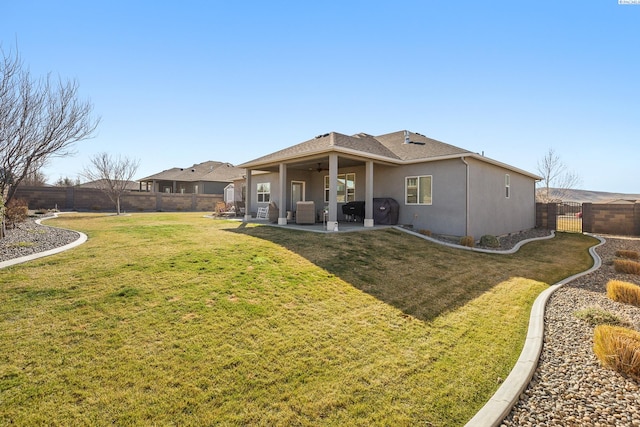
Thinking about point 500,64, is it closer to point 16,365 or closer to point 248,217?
point 248,217

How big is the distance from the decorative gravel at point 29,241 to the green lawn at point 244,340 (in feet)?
3.53

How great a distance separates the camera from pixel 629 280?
7.80m

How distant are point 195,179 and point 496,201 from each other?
3108 centimetres

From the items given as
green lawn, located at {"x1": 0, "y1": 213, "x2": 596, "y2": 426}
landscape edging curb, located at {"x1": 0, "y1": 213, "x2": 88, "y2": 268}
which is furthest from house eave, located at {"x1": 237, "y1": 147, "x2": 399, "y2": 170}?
landscape edging curb, located at {"x1": 0, "y1": 213, "x2": 88, "y2": 268}

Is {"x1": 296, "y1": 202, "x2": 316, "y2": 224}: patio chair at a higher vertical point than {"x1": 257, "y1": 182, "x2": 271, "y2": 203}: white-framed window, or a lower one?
lower

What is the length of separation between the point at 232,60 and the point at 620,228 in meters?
21.6

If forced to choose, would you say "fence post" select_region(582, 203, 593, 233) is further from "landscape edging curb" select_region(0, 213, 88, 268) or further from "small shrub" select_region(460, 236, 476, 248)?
"landscape edging curb" select_region(0, 213, 88, 268)

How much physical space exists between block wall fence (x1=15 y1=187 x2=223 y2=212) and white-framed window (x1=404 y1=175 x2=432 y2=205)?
2267cm

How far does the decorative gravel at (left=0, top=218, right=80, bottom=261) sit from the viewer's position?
6801 millimetres

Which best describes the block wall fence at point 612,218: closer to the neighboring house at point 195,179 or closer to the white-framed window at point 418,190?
the white-framed window at point 418,190

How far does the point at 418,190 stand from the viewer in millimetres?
13430

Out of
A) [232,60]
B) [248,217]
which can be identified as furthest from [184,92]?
[248,217]

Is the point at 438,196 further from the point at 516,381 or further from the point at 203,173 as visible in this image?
the point at 203,173

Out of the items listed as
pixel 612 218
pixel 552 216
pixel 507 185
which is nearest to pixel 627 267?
pixel 507 185
